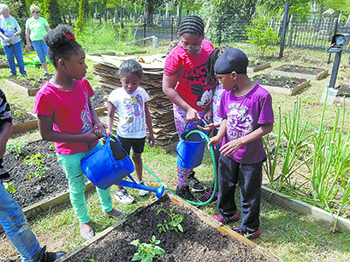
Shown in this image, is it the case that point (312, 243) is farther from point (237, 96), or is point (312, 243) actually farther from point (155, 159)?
point (155, 159)

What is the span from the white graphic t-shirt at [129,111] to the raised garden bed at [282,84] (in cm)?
502

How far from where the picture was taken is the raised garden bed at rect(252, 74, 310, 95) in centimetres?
649

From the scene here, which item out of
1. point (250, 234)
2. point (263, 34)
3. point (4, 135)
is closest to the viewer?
point (4, 135)

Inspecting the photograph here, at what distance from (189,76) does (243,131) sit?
79 centimetres

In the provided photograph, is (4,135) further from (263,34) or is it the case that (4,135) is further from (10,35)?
(263,34)

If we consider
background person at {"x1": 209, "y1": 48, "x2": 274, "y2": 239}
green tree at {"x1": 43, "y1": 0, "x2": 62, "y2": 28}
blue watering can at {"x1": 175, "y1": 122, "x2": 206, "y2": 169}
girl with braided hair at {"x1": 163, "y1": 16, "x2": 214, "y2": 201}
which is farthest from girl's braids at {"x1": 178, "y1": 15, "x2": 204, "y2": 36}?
green tree at {"x1": 43, "y1": 0, "x2": 62, "y2": 28}

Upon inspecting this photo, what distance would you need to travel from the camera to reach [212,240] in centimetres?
198

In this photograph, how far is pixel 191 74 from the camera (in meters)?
2.40

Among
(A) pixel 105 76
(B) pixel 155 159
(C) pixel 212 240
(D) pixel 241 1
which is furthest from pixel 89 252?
(D) pixel 241 1

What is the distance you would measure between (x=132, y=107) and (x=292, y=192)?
1.91 metres

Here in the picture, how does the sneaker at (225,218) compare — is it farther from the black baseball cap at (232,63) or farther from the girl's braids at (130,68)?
the girl's braids at (130,68)

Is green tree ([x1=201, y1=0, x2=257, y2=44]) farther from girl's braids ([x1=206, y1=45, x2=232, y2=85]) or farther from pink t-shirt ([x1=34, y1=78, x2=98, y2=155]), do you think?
pink t-shirt ([x1=34, y1=78, x2=98, y2=155])

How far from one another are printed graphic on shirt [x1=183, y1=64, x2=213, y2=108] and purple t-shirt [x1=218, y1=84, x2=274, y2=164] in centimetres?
45

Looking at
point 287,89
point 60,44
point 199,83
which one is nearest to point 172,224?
point 199,83
